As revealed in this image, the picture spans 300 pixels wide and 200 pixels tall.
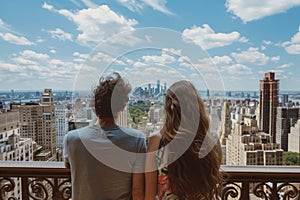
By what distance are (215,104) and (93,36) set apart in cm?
81

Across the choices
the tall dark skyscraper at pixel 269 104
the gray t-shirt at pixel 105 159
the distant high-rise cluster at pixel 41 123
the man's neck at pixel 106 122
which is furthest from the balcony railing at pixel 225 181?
the man's neck at pixel 106 122

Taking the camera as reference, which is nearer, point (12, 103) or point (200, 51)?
point (200, 51)

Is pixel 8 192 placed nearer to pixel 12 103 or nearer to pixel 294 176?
pixel 12 103

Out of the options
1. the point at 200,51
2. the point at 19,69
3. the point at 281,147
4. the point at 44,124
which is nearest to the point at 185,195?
the point at 200,51

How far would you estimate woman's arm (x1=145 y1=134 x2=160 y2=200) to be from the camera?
3.32 feet

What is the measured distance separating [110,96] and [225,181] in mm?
734

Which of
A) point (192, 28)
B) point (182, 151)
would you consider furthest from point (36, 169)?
point (192, 28)

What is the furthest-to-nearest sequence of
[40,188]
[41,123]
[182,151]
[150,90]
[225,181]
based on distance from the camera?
[41,123], [40,188], [225,181], [150,90], [182,151]

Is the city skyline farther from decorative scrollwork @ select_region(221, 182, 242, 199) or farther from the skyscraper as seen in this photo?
decorative scrollwork @ select_region(221, 182, 242, 199)

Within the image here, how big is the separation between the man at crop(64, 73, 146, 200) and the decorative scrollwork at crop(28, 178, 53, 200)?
45cm

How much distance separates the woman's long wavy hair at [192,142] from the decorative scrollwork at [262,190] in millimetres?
468

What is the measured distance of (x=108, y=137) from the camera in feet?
3.40

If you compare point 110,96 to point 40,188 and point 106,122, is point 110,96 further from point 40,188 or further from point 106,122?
point 40,188

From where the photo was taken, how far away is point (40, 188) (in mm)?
1426
